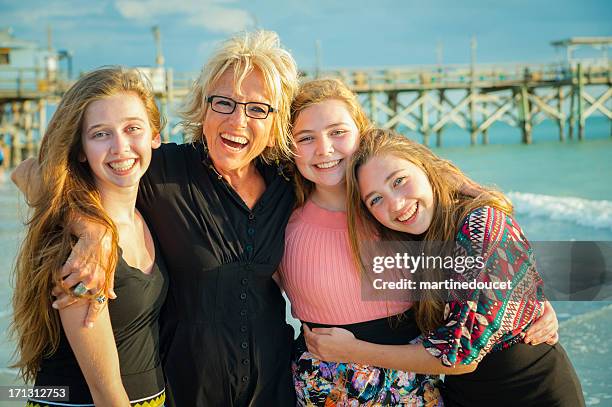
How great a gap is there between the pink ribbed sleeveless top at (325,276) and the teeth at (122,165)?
2.69ft

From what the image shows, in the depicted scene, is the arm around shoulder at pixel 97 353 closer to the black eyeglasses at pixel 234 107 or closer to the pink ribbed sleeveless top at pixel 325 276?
the pink ribbed sleeveless top at pixel 325 276

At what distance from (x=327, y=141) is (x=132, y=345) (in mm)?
1235

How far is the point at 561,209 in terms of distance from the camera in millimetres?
13195

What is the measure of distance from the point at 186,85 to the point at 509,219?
24284 millimetres

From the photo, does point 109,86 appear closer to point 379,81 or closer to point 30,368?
point 30,368

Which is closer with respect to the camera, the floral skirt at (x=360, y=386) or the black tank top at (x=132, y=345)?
the black tank top at (x=132, y=345)

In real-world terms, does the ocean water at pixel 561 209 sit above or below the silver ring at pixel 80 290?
below

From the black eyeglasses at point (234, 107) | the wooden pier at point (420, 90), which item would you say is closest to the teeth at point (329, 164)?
the black eyeglasses at point (234, 107)

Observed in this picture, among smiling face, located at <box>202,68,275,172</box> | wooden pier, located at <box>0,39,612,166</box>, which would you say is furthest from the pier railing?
smiling face, located at <box>202,68,275,172</box>

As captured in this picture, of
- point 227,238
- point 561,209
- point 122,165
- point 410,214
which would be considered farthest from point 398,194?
point 561,209

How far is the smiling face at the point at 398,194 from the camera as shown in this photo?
9.29 feet

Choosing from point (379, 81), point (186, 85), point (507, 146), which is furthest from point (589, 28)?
point (186, 85)

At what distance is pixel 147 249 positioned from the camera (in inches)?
111

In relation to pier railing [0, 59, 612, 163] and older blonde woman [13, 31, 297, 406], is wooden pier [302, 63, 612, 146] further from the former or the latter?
older blonde woman [13, 31, 297, 406]
